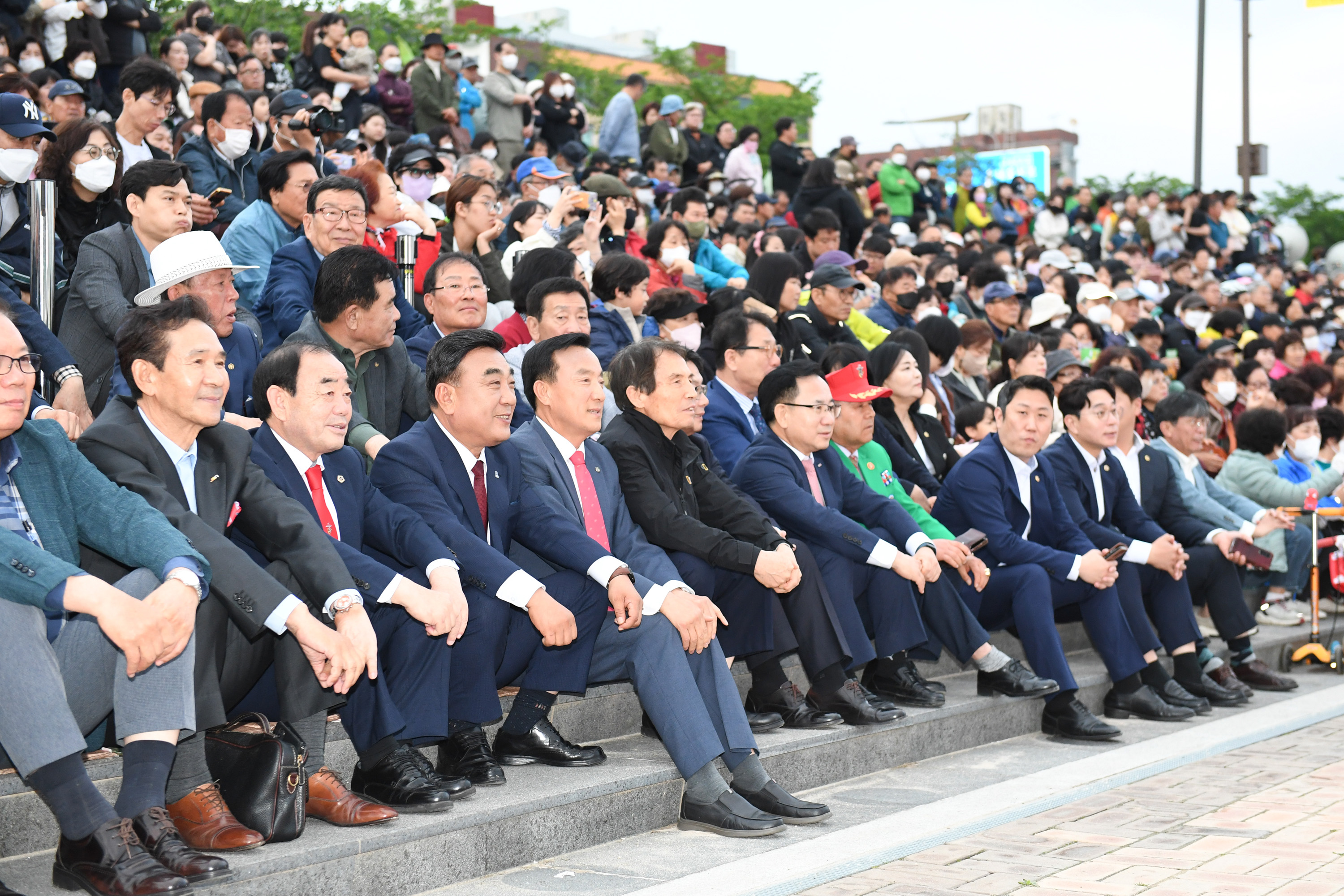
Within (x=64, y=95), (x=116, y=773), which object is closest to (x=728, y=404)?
(x=116, y=773)

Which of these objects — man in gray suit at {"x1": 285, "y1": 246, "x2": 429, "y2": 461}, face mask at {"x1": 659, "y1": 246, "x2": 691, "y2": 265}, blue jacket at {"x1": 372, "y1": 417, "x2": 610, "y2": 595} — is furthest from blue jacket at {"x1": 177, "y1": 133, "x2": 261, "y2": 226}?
blue jacket at {"x1": 372, "y1": 417, "x2": 610, "y2": 595}

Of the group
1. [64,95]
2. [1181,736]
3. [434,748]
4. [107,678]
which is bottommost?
[1181,736]

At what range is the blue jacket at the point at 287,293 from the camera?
6035 mm

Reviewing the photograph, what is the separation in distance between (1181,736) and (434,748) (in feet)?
11.4

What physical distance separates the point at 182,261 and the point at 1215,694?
17.7 ft

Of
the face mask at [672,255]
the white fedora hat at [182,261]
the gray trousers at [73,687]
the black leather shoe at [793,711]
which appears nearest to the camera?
the gray trousers at [73,687]

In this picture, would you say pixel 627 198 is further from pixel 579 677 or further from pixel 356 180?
pixel 579 677

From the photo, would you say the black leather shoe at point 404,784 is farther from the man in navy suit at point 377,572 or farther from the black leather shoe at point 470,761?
the black leather shoe at point 470,761

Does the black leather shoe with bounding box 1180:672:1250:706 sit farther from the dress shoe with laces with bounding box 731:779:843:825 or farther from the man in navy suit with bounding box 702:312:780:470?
the dress shoe with laces with bounding box 731:779:843:825

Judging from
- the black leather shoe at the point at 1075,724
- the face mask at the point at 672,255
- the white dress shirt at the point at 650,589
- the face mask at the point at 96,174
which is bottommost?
the black leather shoe at the point at 1075,724

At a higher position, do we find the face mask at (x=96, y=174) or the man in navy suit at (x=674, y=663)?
the face mask at (x=96, y=174)

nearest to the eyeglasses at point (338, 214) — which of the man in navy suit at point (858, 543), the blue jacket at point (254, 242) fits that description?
the blue jacket at point (254, 242)

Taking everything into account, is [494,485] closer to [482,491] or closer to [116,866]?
[482,491]

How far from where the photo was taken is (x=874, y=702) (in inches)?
224
